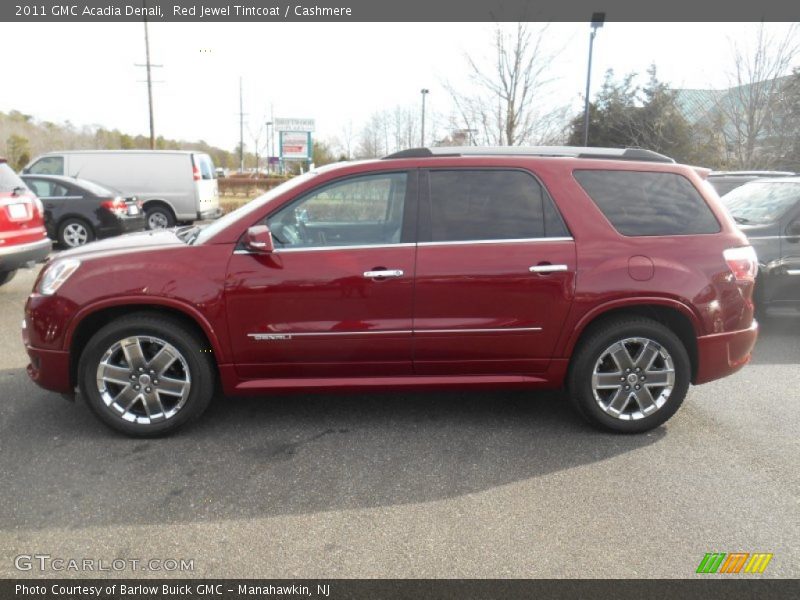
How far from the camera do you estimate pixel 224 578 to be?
2479mm

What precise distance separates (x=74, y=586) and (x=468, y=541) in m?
1.65

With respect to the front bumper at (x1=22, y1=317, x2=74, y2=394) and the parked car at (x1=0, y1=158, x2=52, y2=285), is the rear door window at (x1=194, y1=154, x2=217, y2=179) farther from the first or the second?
the front bumper at (x1=22, y1=317, x2=74, y2=394)

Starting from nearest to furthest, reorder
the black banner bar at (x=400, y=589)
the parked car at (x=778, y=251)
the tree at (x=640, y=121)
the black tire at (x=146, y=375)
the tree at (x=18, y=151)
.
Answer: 1. the black banner bar at (x=400, y=589)
2. the black tire at (x=146, y=375)
3. the parked car at (x=778, y=251)
4. the tree at (x=640, y=121)
5. the tree at (x=18, y=151)

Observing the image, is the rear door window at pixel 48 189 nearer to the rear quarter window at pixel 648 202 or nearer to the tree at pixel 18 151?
the rear quarter window at pixel 648 202

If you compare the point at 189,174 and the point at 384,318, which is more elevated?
the point at 189,174

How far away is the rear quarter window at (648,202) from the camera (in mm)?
3816

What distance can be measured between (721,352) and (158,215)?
1376 cm

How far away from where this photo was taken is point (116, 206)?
1148 centimetres

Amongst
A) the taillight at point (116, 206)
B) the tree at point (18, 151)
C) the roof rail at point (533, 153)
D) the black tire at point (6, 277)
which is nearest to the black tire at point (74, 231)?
the taillight at point (116, 206)

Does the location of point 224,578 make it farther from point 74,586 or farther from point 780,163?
point 780,163

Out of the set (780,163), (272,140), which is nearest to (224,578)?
(780,163)

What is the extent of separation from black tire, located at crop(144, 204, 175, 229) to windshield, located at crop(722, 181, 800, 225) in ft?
40.0

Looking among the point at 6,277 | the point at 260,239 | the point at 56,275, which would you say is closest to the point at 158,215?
the point at 6,277

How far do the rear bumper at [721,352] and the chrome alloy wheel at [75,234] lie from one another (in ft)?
36.2
